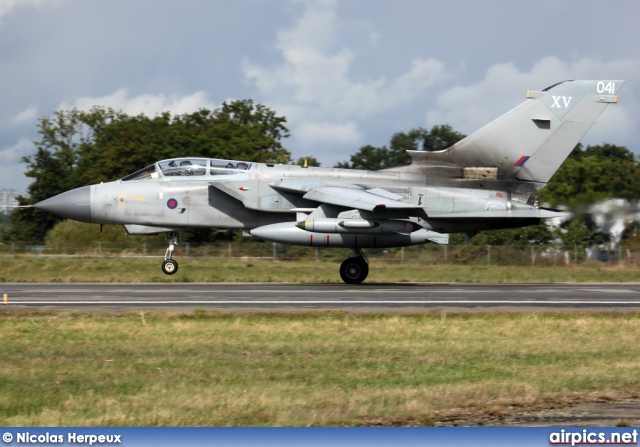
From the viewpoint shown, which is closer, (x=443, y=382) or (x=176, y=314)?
(x=443, y=382)

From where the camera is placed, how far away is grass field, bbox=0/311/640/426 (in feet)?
27.6

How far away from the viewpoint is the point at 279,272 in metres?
29.3

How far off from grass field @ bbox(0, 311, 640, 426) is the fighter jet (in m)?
7.76

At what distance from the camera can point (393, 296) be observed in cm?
1950

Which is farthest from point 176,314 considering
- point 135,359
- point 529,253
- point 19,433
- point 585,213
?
point 529,253

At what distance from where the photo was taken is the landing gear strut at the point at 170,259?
76.9 ft

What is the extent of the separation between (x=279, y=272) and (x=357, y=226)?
8.01m

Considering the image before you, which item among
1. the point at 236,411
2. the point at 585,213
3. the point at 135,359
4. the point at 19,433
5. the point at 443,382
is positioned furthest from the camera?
the point at 585,213

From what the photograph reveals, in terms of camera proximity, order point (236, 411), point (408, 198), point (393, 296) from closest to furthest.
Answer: point (236, 411)
point (393, 296)
point (408, 198)

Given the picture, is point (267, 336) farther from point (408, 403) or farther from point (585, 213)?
point (585, 213)

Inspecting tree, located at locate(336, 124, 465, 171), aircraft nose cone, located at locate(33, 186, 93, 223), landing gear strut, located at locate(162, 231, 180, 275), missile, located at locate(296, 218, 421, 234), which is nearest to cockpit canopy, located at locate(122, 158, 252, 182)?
aircraft nose cone, located at locate(33, 186, 93, 223)

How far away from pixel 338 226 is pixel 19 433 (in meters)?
14.9

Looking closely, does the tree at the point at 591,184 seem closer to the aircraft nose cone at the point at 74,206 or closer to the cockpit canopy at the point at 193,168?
the cockpit canopy at the point at 193,168

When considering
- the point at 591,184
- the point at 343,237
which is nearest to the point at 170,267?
the point at 343,237
